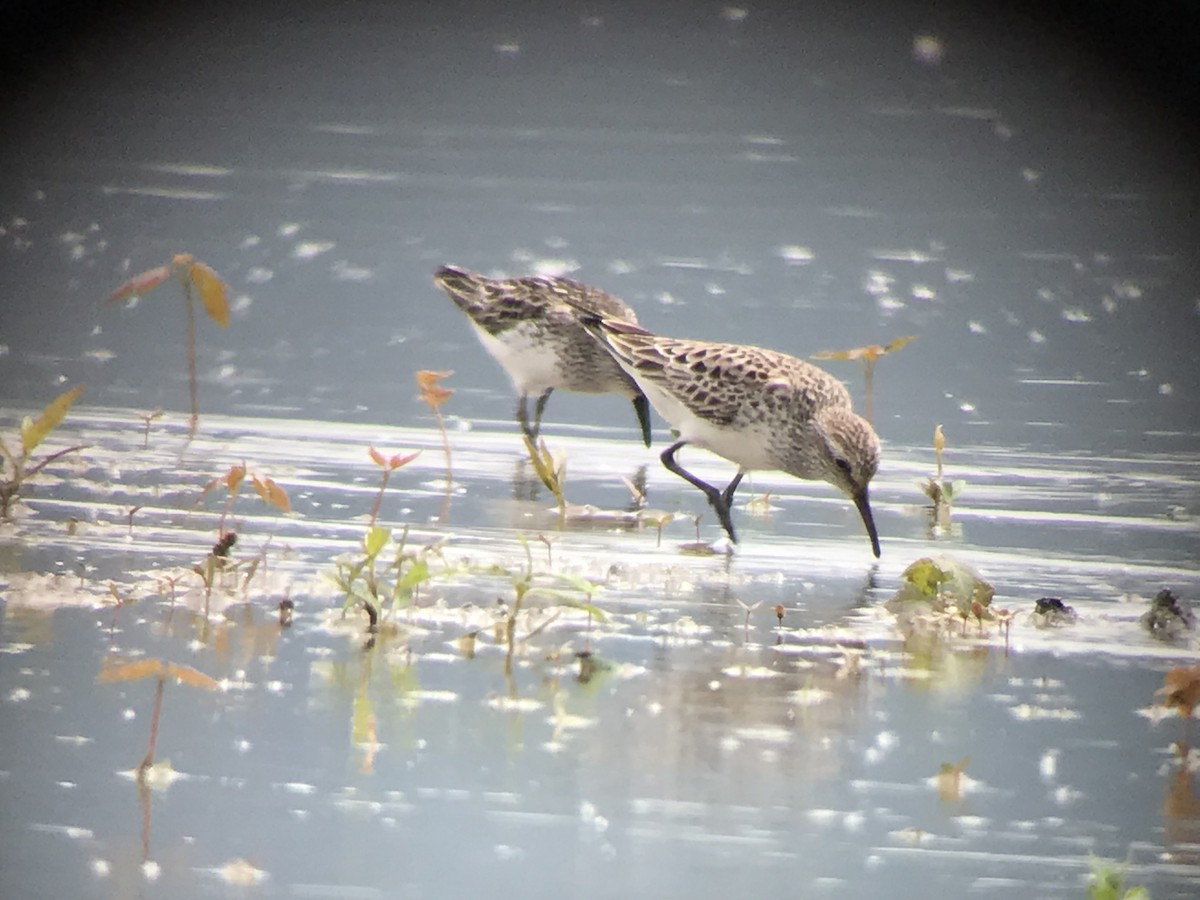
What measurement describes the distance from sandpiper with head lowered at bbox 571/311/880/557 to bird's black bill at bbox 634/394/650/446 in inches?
34.0

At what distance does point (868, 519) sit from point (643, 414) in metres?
1.99

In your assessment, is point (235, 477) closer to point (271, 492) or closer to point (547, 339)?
point (271, 492)

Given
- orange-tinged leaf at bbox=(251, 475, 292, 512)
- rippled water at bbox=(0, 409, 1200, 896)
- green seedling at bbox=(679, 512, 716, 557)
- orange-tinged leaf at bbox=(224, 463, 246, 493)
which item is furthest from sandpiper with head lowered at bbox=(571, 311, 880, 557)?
orange-tinged leaf at bbox=(224, 463, 246, 493)

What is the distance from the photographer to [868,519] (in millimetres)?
5715

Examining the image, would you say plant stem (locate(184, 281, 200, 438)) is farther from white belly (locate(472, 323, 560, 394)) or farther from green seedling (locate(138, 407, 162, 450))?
white belly (locate(472, 323, 560, 394))

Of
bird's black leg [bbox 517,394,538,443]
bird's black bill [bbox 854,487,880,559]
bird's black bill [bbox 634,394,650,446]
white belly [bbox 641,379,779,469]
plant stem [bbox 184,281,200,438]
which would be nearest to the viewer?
bird's black bill [bbox 854,487,880,559]

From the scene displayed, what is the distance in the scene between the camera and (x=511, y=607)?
179 inches

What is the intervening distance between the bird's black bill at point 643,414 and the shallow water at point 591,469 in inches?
3.4

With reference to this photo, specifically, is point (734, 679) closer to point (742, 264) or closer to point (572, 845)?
point (572, 845)

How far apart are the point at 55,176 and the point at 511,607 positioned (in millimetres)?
8518

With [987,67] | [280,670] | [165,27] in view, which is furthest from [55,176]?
[280,670]

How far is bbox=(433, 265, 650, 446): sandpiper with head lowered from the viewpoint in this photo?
7543 mm

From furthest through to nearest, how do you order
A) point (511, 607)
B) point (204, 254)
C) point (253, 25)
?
point (253, 25) < point (204, 254) < point (511, 607)

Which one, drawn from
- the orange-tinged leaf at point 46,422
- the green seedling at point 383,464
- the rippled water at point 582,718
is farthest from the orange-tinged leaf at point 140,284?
the orange-tinged leaf at point 46,422
